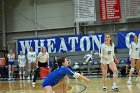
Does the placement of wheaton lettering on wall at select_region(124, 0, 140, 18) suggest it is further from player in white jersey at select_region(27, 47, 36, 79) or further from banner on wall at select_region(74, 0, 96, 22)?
player in white jersey at select_region(27, 47, 36, 79)

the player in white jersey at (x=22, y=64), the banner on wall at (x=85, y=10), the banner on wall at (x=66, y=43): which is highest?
the banner on wall at (x=85, y=10)

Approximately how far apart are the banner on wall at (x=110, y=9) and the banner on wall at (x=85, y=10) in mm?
713

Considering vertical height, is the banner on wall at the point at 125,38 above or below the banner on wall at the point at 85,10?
below

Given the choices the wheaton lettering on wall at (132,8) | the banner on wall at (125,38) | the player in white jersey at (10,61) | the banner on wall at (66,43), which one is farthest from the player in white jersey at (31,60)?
the wheaton lettering on wall at (132,8)

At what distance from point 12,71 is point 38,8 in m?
6.33

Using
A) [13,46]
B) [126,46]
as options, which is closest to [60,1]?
[13,46]

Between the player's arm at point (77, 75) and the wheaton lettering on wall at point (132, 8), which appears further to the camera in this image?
the wheaton lettering on wall at point (132, 8)

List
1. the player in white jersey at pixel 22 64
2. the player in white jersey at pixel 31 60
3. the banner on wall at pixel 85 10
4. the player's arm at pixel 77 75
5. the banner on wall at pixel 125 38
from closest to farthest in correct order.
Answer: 1. the player's arm at pixel 77 75
2. the banner on wall at pixel 125 38
3. the player in white jersey at pixel 31 60
4. the player in white jersey at pixel 22 64
5. the banner on wall at pixel 85 10

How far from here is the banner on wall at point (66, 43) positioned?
2000 cm

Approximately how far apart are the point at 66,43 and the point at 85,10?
281 centimetres

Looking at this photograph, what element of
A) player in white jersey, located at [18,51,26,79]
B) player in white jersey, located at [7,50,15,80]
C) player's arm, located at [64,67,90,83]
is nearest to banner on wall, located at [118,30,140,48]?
player in white jersey, located at [18,51,26,79]

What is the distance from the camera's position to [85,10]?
21578mm

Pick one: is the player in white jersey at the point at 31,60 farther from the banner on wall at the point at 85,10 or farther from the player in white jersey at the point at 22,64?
the banner on wall at the point at 85,10

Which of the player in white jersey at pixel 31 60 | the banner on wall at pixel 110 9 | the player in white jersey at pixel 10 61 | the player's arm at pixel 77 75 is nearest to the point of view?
the player's arm at pixel 77 75
